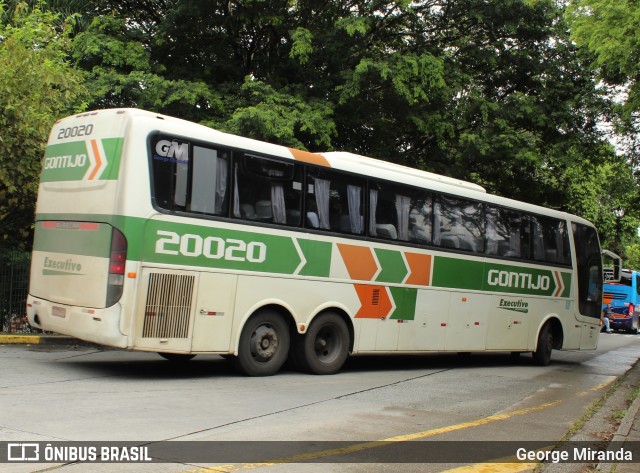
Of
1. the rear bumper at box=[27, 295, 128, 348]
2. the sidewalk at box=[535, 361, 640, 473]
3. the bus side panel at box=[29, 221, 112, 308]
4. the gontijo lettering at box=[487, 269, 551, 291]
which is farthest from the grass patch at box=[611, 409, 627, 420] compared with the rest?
the bus side panel at box=[29, 221, 112, 308]

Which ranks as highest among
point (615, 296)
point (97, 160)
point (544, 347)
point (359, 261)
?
point (97, 160)

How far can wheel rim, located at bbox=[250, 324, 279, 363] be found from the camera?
34.9 feet

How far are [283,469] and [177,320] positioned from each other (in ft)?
14.2

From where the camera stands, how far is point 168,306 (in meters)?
9.50

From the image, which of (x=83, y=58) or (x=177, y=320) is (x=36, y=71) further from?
(x=177, y=320)

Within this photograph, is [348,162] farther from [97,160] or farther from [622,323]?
[622,323]

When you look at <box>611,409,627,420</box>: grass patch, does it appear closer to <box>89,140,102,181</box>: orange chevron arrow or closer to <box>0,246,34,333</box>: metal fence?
<box>89,140,102,181</box>: orange chevron arrow

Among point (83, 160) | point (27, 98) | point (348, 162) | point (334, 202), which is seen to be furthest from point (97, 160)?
point (27, 98)

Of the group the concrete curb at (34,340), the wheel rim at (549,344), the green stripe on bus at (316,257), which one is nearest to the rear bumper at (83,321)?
the green stripe on bus at (316,257)

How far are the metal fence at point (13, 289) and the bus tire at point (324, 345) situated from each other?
24.3 ft

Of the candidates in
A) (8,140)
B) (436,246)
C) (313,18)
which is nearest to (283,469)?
(436,246)

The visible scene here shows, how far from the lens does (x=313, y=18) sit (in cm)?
1984

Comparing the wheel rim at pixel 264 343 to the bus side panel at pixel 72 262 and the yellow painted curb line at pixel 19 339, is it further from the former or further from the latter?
the yellow painted curb line at pixel 19 339

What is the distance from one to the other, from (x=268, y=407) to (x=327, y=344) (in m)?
3.64
